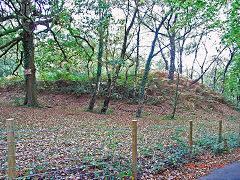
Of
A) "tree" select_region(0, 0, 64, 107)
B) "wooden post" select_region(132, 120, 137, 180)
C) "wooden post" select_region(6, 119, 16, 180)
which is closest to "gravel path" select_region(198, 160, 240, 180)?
"wooden post" select_region(132, 120, 137, 180)

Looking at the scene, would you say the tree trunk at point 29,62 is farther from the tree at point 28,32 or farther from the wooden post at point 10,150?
the wooden post at point 10,150

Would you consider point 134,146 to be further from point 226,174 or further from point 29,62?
point 29,62

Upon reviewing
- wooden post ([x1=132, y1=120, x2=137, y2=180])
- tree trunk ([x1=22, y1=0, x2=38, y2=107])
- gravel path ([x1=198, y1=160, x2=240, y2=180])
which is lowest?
gravel path ([x1=198, y1=160, x2=240, y2=180])

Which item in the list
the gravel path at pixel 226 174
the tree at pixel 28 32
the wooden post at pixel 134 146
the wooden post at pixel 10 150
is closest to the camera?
the wooden post at pixel 10 150

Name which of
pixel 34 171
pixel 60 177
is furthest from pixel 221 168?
pixel 34 171

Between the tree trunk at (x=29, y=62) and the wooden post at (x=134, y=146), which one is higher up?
the tree trunk at (x=29, y=62)

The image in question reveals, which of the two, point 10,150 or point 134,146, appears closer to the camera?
point 10,150

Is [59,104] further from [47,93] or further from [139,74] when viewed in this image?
[139,74]

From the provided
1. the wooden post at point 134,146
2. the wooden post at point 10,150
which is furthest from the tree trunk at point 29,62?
the wooden post at point 134,146

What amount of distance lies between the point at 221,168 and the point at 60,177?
13.5ft

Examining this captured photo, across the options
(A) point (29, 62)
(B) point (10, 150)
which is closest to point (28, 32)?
(A) point (29, 62)

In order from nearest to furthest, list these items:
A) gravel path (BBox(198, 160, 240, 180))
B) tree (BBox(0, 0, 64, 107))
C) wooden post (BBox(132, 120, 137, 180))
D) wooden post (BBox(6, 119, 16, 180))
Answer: wooden post (BBox(6, 119, 16, 180)), wooden post (BBox(132, 120, 137, 180)), gravel path (BBox(198, 160, 240, 180)), tree (BBox(0, 0, 64, 107))

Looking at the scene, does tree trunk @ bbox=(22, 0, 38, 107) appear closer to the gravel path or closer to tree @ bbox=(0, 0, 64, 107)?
tree @ bbox=(0, 0, 64, 107)

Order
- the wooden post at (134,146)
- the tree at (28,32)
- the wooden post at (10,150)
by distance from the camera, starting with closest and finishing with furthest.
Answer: the wooden post at (10,150)
the wooden post at (134,146)
the tree at (28,32)
